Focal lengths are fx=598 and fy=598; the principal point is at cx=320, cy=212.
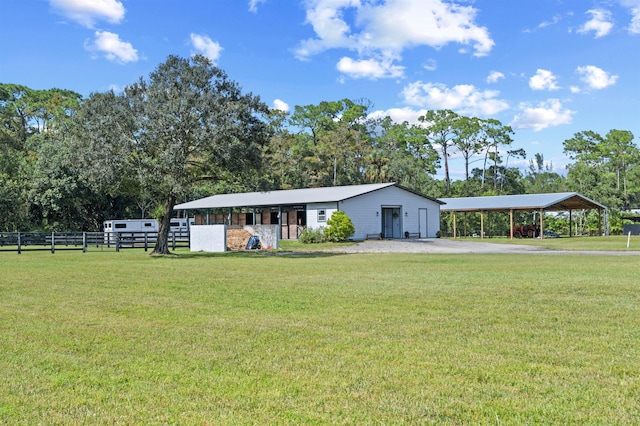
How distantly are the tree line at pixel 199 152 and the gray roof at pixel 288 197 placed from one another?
335cm

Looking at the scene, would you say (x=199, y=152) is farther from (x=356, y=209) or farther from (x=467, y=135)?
(x=467, y=135)

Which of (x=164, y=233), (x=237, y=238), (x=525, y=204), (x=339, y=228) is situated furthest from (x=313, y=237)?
(x=525, y=204)

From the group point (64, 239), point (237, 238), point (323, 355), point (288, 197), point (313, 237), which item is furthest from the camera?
point (288, 197)

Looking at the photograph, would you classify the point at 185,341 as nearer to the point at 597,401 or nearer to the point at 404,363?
the point at 404,363

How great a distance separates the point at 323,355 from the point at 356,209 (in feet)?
112

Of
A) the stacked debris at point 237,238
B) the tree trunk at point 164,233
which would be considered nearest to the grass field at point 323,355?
the tree trunk at point 164,233

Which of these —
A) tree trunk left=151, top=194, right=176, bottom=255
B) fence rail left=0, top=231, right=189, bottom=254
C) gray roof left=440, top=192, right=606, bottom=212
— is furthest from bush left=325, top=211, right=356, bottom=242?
gray roof left=440, top=192, right=606, bottom=212

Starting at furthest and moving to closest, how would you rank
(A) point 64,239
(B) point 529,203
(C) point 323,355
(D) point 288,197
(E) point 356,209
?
(D) point 288,197 < (B) point 529,203 < (E) point 356,209 < (A) point 64,239 < (C) point 323,355

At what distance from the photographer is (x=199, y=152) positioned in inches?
1057

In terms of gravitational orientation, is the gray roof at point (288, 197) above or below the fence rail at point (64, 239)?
above

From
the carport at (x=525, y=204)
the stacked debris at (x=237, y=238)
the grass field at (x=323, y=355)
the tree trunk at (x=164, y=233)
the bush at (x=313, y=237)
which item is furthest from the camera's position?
the carport at (x=525, y=204)

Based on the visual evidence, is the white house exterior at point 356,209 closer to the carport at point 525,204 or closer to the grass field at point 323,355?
the carport at point 525,204

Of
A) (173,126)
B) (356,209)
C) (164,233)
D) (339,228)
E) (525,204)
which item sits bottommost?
(164,233)

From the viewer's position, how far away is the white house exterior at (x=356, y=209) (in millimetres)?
40375
